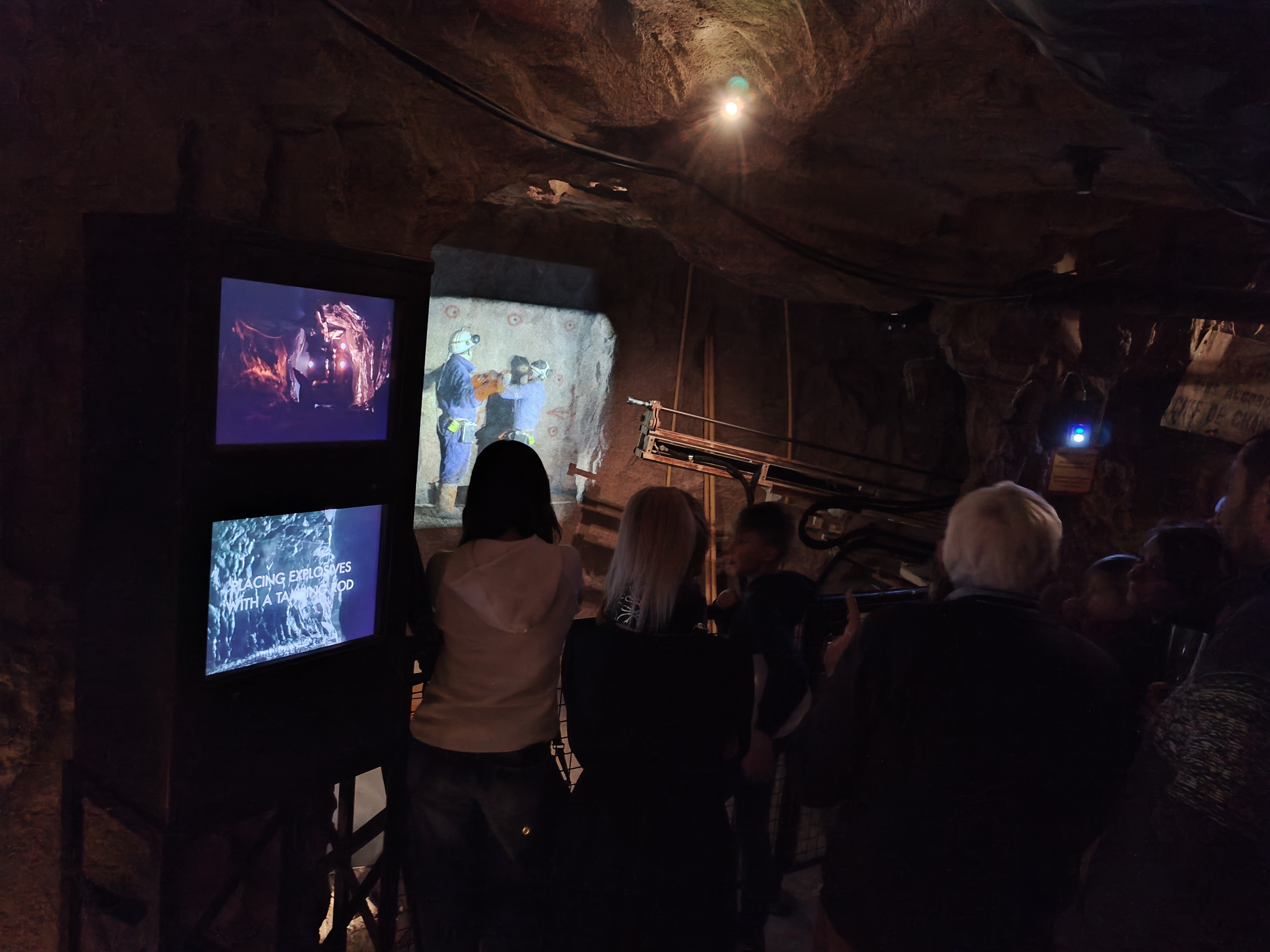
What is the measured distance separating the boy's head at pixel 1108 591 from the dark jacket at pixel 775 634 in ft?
2.64

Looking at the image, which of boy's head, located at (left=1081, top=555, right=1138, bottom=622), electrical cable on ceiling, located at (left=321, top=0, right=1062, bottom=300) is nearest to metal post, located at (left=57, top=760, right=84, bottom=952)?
electrical cable on ceiling, located at (left=321, top=0, right=1062, bottom=300)

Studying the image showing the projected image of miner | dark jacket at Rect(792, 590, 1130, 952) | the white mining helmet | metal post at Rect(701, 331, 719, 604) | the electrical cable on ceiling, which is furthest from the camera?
the projected image of miner

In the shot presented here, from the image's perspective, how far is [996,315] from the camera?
5.21 meters

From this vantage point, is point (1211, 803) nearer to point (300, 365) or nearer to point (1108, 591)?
point (1108, 591)

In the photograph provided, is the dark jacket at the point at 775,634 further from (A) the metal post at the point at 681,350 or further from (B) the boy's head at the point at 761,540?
(A) the metal post at the point at 681,350

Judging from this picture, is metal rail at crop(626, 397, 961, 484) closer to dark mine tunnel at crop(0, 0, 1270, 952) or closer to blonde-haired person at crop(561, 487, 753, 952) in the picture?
dark mine tunnel at crop(0, 0, 1270, 952)

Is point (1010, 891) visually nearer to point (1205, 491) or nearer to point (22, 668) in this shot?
point (22, 668)

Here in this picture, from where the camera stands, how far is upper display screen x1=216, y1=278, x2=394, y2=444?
1.91 meters

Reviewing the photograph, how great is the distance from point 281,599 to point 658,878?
1175 mm

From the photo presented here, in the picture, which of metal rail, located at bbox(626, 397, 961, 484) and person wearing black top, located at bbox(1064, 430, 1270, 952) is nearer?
person wearing black top, located at bbox(1064, 430, 1270, 952)

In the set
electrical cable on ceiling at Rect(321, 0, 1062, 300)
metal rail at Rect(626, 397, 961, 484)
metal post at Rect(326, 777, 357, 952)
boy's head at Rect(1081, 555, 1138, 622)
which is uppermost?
electrical cable on ceiling at Rect(321, 0, 1062, 300)

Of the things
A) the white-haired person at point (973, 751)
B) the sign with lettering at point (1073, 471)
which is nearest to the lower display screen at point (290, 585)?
the white-haired person at point (973, 751)

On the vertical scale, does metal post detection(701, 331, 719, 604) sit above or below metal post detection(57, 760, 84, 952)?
above

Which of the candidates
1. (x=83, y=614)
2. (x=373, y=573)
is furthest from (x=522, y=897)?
(x=83, y=614)
